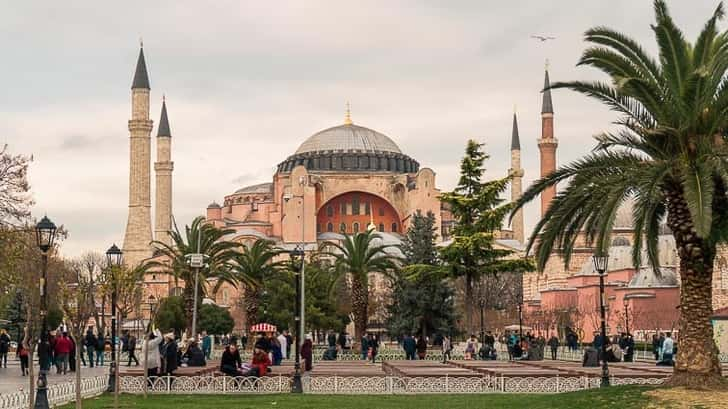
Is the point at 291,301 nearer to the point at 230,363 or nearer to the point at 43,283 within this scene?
the point at 230,363

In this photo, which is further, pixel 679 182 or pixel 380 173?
pixel 380 173

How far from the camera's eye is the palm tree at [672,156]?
44.6ft

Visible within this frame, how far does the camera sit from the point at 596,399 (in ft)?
43.8

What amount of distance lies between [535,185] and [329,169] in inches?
2721

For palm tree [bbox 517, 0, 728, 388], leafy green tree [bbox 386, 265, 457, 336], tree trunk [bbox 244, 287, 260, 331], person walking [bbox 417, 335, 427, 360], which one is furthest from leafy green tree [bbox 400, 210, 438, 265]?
palm tree [bbox 517, 0, 728, 388]

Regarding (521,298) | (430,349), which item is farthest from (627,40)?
(521,298)

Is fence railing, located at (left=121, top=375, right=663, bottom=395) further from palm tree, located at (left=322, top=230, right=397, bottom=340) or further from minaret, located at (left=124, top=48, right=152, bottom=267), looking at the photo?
minaret, located at (left=124, top=48, right=152, bottom=267)

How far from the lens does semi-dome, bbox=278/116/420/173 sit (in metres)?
83.9

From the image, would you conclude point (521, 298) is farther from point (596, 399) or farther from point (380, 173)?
point (596, 399)

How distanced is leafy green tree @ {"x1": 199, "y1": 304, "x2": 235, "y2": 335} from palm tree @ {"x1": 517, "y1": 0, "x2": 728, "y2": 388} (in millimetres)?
32427

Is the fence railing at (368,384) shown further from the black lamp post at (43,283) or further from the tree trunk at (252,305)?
the tree trunk at (252,305)

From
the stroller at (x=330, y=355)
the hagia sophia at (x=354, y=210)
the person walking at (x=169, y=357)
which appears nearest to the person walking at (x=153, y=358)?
the person walking at (x=169, y=357)

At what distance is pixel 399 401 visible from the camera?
15523 millimetres

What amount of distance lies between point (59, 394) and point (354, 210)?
65860 millimetres
